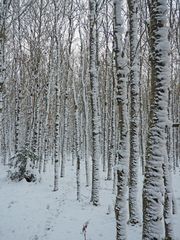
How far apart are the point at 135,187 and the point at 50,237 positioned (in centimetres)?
318

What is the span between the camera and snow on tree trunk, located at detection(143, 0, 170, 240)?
169 inches

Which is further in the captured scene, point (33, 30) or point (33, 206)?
point (33, 30)

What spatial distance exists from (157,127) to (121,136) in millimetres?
1800

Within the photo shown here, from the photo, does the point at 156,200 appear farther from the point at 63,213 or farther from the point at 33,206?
the point at 33,206

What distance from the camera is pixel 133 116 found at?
342 inches

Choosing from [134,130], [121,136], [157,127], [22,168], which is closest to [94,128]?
[134,130]

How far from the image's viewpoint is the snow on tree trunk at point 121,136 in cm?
579

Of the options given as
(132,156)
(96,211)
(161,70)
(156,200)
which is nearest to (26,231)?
(96,211)

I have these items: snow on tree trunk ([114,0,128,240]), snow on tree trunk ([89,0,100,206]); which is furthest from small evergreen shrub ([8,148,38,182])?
snow on tree trunk ([114,0,128,240])

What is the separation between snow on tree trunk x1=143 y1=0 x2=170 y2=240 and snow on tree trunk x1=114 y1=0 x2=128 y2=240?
4.69 ft

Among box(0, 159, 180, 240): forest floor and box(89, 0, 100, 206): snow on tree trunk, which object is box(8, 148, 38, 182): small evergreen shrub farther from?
box(89, 0, 100, 206): snow on tree trunk

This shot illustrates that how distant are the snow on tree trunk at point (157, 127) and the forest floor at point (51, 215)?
345cm

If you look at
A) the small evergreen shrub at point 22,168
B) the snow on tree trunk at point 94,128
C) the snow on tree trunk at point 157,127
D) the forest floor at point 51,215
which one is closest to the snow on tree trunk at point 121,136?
the snow on tree trunk at point 157,127

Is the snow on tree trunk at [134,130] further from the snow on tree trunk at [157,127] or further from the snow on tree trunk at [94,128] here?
the snow on tree trunk at [157,127]
